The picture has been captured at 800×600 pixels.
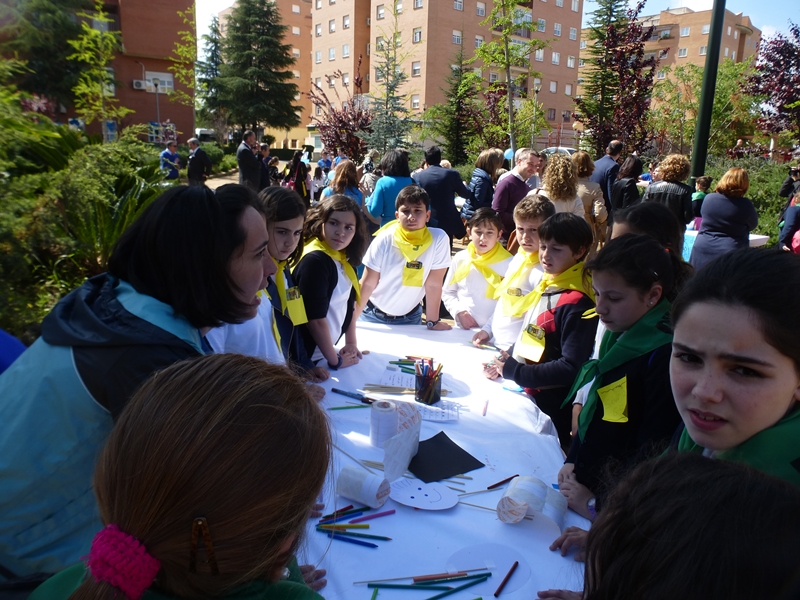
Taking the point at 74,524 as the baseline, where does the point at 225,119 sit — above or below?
above

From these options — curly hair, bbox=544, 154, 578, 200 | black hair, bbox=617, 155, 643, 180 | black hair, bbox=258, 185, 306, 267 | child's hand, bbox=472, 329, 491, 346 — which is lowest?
child's hand, bbox=472, 329, 491, 346

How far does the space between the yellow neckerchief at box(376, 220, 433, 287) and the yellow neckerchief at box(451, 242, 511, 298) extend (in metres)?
0.25

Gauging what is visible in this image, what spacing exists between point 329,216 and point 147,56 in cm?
3470

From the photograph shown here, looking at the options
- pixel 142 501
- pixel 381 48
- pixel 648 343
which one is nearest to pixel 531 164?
pixel 648 343

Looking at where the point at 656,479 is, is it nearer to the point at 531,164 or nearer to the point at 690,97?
the point at 531,164

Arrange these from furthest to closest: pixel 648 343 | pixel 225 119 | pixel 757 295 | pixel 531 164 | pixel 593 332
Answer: pixel 225 119
pixel 531 164
pixel 593 332
pixel 648 343
pixel 757 295

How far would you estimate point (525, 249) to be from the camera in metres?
2.99

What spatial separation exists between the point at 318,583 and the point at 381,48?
1182cm

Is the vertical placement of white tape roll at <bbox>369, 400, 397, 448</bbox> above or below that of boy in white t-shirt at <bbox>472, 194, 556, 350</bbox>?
below

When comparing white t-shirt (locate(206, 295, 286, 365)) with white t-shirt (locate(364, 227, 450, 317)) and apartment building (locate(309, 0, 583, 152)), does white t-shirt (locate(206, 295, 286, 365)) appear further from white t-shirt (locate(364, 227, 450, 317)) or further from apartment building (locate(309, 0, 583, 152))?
apartment building (locate(309, 0, 583, 152))

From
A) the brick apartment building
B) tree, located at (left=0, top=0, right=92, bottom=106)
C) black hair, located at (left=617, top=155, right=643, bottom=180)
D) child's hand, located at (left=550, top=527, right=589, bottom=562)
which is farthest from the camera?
the brick apartment building

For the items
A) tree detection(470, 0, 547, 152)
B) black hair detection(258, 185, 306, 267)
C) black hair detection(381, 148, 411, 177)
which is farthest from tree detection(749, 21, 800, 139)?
black hair detection(258, 185, 306, 267)

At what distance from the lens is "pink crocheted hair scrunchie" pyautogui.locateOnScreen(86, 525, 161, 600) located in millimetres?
708

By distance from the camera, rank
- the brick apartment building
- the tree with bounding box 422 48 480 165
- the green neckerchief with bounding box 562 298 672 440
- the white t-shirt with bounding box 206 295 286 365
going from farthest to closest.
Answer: the brick apartment building → the tree with bounding box 422 48 480 165 → the white t-shirt with bounding box 206 295 286 365 → the green neckerchief with bounding box 562 298 672 440
